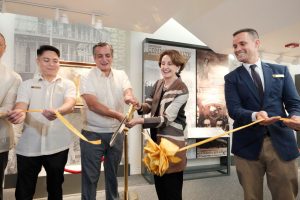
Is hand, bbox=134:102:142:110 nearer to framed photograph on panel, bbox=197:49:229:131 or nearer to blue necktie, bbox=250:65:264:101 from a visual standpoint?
blue necktie, bbox=250:65:264:101

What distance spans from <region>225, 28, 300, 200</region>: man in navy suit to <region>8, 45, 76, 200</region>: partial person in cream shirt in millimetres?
1470

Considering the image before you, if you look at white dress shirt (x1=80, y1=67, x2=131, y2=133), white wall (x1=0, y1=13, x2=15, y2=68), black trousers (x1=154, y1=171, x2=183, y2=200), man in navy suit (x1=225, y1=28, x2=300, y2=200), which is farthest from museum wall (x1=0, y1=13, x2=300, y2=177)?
man in navy suit (x1=225, y1=28, x2=300, y2=200)

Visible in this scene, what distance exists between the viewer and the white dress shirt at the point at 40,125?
193 centimetres

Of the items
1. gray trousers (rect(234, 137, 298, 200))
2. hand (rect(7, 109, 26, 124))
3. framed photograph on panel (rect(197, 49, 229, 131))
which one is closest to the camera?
gray trousers (rect(234, 137, 298, 200))

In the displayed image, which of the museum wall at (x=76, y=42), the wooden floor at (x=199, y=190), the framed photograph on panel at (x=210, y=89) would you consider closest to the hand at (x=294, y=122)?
the wooden floor at (x=199, y=190)

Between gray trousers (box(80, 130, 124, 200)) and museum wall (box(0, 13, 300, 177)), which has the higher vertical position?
museum wall (box(0, 13, 300, 177))

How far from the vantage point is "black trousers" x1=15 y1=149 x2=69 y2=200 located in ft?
6.35

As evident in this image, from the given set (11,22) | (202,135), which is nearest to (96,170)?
(202,135)

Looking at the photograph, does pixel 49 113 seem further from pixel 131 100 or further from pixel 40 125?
pixel 131 100

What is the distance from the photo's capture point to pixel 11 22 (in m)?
3.54

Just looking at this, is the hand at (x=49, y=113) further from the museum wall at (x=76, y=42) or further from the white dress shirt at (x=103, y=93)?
the museum wall at (x=76, y=42)

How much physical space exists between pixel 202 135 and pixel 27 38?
3.43 meters

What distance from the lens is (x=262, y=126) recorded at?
1698 millimetres

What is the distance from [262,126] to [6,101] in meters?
2.12
